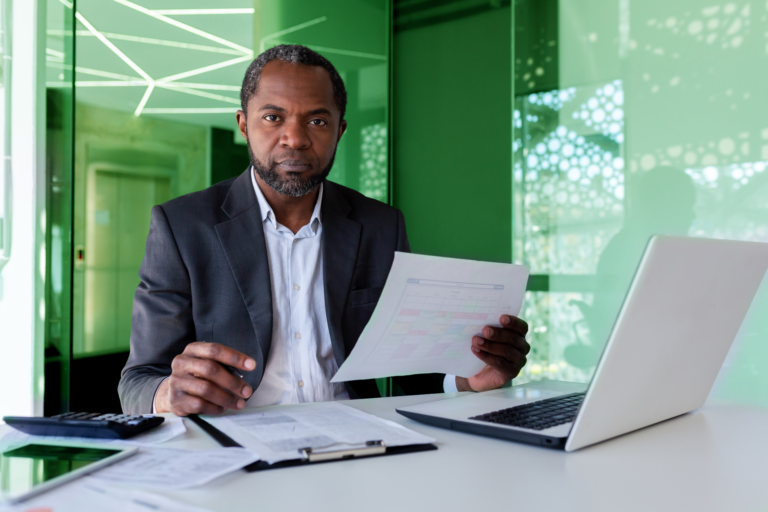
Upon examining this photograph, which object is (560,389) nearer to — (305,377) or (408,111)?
(305,377)

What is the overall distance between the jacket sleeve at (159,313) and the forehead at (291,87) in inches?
15.1

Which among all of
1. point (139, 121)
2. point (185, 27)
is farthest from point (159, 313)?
point (185, 27)

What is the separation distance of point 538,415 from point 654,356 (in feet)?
0.73

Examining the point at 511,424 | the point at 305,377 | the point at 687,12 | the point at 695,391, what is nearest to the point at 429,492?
the point at 511,424

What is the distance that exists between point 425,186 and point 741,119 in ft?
5.45

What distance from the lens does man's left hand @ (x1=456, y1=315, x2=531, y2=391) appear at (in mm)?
1135

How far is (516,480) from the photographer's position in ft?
2.26

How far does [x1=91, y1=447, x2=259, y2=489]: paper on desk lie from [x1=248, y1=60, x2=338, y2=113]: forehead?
3.12 ft

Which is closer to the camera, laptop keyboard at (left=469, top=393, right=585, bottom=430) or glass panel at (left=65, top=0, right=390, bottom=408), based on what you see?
laptop keyboard at (left=469, top=393, right=585, bottom=430)

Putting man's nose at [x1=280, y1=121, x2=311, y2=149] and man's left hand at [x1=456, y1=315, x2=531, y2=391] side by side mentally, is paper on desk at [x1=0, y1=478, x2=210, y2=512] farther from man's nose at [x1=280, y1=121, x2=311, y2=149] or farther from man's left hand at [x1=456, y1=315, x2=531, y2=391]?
man's nose at [x1=280, y1=121, x2=311, y2=149]

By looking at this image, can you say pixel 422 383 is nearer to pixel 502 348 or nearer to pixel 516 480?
→ pixel 502 348

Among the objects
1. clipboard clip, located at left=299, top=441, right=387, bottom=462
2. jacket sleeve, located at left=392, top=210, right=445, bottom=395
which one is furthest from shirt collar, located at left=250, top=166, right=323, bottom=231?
clipboard clip, located at left=299, top=441, right=387, bottom=462

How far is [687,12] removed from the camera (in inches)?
106

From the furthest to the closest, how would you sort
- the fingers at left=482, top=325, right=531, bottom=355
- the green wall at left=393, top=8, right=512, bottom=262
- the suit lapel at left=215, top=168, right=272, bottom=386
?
the green wall at left=393, top=8, right=512, bottom=262
the suit lapel at left=215, top=168, right=272, bottom=386
the fingers at left=482, top=325, right=531, bottom=355
